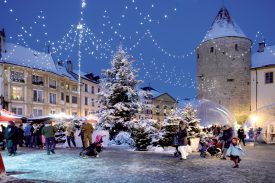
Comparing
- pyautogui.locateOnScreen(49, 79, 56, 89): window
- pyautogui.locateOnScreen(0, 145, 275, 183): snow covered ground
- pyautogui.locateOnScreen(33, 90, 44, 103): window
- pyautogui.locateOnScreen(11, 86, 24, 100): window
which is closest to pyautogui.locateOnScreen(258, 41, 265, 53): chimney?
pyautogui.locateOnScreen(49, 79, 56, 89): window

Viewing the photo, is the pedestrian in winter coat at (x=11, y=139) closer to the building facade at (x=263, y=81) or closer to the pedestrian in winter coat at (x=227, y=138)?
the pedestrian in winter coat at (x=227, y=138)

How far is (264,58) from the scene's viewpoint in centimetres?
4291

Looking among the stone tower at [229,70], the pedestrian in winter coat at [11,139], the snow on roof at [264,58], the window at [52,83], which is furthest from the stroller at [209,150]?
the window at [52,83]

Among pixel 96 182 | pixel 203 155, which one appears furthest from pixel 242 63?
pixel 96 182

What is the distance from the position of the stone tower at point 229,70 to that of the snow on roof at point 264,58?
3.82 ft

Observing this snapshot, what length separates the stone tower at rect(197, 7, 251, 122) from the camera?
4197 cm

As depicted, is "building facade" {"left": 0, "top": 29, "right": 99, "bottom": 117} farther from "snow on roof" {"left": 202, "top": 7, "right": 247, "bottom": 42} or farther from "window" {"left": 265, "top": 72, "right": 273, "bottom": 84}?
"window" {"left": 265, "top": 72, "right": 273, "bottom": 84}

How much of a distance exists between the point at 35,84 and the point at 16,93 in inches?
137

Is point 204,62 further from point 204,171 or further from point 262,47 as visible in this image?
point 204,171

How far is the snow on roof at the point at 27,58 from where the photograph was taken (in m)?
40.5

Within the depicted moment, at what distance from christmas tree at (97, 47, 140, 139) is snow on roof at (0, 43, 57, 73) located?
66.1 feet

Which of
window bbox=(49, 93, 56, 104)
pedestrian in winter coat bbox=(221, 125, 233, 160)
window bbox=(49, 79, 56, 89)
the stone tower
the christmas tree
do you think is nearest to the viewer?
pedestrian in winter coat bbox=(221, 125, 233, 160)

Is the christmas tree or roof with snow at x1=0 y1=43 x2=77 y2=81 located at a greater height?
roof with snow at x1=0 y1=43 x2=77 y2=81

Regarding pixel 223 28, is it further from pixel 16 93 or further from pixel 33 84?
pixel 16 93
